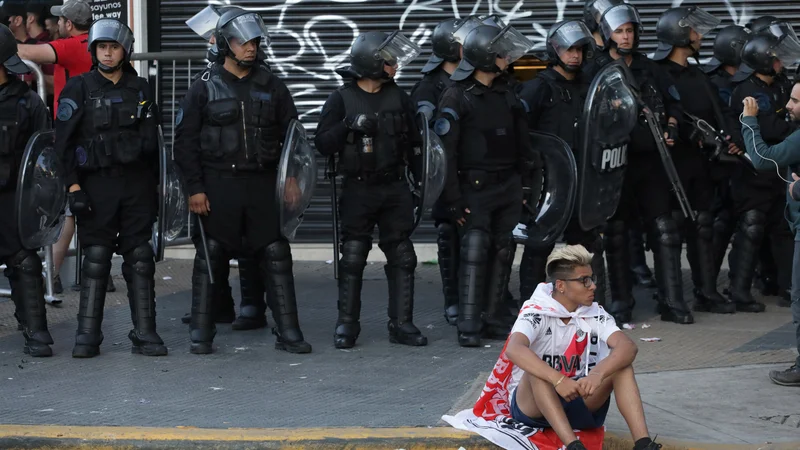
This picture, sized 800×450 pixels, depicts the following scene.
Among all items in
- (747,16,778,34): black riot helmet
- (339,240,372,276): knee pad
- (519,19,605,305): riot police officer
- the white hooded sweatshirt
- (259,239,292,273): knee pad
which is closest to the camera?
the white hooded sweatshirt

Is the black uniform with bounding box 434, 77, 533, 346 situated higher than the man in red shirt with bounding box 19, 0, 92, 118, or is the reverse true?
the man in red shirt with bounding box 19, 0, 92, 118

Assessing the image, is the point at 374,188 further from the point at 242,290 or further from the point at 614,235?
the point at 614,235

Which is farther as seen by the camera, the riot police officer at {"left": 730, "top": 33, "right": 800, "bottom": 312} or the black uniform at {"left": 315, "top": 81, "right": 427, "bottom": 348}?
the riot police officer at {"left": 730, "top": 33, "right": 800, "bottom": 312}

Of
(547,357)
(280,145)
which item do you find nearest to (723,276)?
(280,145)

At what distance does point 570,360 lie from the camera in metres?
6.12

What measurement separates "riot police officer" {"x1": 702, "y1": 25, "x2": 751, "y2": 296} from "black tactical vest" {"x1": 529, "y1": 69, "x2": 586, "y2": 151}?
60.6 inches

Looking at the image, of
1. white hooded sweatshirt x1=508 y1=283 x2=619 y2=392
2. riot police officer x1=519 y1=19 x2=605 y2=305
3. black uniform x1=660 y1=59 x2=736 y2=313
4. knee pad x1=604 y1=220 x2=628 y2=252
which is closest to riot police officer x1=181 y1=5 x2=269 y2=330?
riot police officer x1=519 y1=19 x2=605 y2=305

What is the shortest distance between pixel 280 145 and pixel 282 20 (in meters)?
3.98

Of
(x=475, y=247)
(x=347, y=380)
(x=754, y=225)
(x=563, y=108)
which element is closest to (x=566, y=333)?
(x=347, y=380)

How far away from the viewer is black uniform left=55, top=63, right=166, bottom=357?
26.1 ft

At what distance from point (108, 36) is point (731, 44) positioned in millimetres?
4720

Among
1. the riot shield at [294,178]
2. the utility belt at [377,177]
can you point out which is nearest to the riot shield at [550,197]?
the utility belt at [377,177]

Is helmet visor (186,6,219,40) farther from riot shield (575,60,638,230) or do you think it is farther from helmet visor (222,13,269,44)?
riot shield (575,60,638,230)

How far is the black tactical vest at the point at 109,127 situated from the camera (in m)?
7.94
